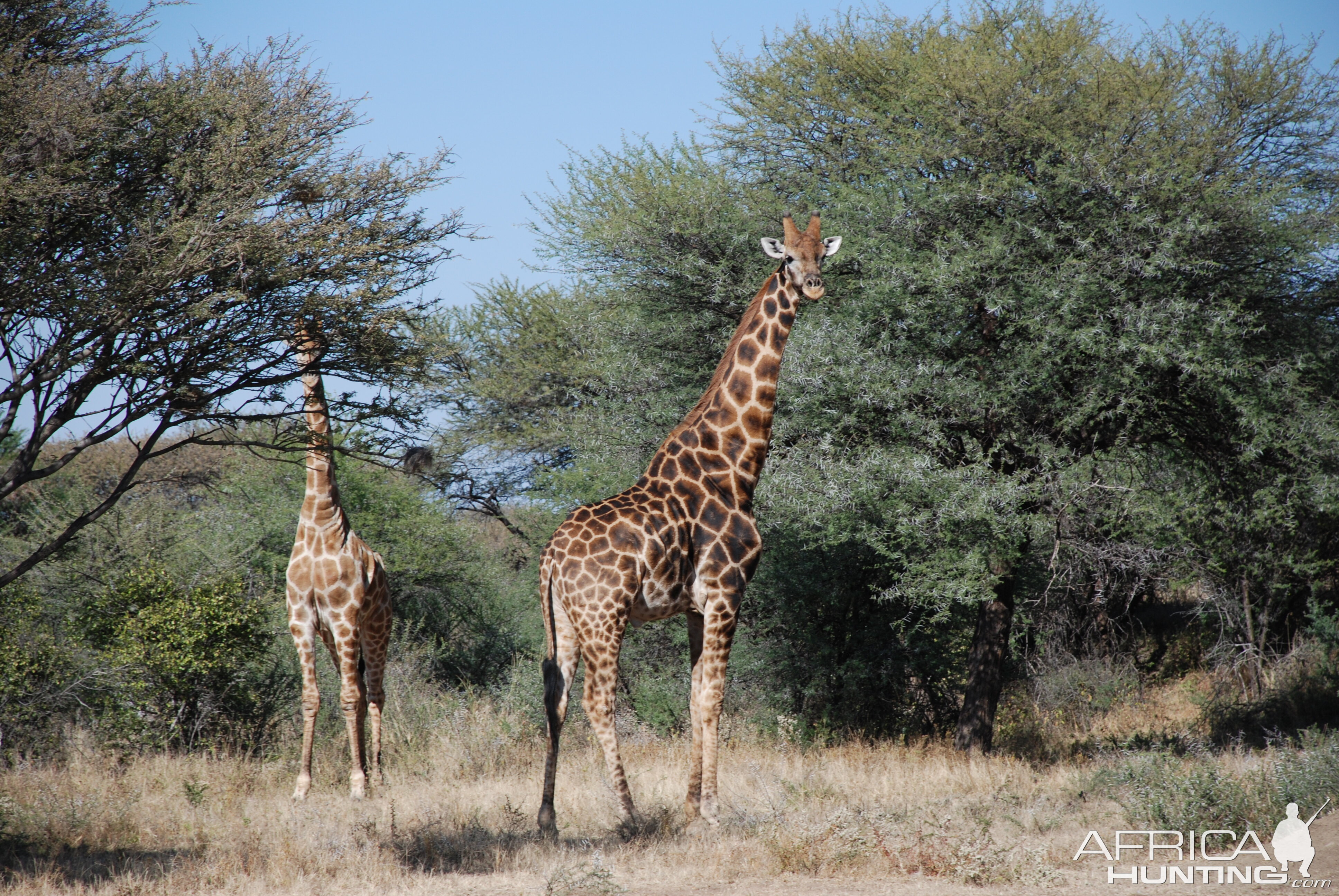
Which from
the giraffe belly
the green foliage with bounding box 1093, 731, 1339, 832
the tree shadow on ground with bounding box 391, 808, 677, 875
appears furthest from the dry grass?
the giraffe belly

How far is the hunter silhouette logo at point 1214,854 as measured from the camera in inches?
288

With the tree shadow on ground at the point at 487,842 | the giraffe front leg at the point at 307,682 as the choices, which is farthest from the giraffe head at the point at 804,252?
the giraffe front leg at the point at 307,682

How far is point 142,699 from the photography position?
1216cm

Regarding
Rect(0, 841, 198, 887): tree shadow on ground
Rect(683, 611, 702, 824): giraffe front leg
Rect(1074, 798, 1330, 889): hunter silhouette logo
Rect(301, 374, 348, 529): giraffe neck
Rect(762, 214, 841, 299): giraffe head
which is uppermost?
Rect(762, 214, 841, 299): giraffe head

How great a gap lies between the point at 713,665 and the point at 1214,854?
398cm

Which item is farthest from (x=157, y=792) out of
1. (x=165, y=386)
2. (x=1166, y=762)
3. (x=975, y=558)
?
(x=1166, y=762)

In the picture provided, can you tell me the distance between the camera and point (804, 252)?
9258mm

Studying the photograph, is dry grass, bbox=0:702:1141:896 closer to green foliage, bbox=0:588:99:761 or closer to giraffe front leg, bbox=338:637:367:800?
giraffe front leg, bbox=338:637:367:800

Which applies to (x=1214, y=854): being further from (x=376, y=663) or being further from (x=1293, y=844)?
(x=376, y=663)

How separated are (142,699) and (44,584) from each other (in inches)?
117

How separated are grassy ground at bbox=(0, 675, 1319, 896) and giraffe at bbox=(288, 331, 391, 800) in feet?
1.77

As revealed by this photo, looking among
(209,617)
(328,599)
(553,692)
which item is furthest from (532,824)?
(209,617)

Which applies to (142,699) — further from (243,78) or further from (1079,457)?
(1079,457)

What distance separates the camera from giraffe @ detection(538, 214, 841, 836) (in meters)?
8.32
